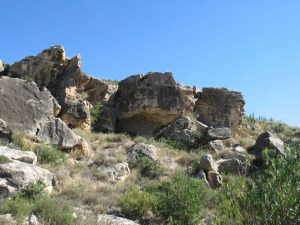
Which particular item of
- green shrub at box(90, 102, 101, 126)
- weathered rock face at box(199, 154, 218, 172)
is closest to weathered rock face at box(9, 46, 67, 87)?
green shrub at box(90, 102, 101, 126)

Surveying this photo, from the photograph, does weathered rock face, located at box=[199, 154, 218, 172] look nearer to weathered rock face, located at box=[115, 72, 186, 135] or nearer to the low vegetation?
the low vegetation

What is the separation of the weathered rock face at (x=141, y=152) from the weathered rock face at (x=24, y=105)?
10.9 feet

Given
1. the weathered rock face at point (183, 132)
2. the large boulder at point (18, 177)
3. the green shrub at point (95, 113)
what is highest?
the green shrub at point (95, 113)

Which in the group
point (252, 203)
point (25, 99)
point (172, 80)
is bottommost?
point (252, 203)

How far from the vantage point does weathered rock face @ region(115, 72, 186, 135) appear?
20.1 meters

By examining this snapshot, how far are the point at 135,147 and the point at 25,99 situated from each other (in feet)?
15.0

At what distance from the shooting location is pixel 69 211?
370 inches

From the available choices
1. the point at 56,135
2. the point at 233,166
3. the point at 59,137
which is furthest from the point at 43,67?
the point at 233,166

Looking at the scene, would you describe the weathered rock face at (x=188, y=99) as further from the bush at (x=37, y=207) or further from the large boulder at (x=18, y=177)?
the bush at (x=37, y=207)

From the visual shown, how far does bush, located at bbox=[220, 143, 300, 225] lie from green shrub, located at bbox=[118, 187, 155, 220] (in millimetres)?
3916

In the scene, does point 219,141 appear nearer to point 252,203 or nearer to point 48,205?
point 48,205

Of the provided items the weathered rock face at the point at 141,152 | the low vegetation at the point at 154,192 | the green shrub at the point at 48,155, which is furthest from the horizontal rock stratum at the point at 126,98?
the green shrub at the point at 48,155

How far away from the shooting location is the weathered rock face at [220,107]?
21203mm

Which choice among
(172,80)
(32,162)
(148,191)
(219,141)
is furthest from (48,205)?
(172,80)
